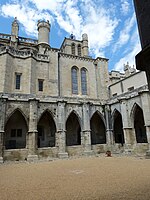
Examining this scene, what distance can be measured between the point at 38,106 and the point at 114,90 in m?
13.8

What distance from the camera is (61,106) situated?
50.0ft

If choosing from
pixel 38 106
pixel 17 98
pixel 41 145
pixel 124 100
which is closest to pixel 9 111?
pixel 17 98

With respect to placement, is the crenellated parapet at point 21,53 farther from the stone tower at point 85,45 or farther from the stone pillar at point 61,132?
the stone tower at point 85,45

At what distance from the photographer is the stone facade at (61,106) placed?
45.9ft

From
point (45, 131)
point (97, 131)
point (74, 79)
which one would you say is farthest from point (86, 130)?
point (74, 79)

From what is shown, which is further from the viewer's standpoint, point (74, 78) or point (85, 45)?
point (85, 45)

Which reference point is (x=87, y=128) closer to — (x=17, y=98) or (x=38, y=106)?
(x=38, y=106)

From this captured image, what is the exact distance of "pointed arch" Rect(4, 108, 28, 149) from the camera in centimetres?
1603

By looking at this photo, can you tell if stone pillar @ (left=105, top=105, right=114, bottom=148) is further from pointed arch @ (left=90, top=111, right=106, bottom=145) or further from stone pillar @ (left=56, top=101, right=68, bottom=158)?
stone pillar @ (left=56, top=101, right=68, bottom=158)

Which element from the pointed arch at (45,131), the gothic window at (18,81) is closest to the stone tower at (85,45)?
the gothic window at (18,81)

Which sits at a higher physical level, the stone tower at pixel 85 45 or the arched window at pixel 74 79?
the stone tower at pixel 85 45

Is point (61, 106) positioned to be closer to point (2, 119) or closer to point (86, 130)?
point (86, 130)

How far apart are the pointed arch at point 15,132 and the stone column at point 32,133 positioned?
258 centimetres

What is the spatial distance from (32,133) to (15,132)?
160 inches
